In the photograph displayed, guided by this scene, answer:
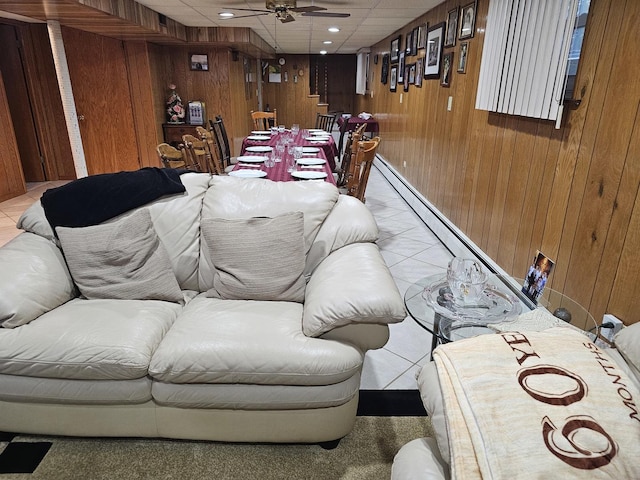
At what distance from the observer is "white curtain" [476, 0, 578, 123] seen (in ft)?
7.15

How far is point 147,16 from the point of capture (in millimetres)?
4641

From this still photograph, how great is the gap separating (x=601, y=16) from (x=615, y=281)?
1211mm

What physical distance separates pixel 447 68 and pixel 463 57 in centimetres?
41

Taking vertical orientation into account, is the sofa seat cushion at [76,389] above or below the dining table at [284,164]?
below

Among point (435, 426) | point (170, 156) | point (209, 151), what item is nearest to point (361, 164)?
point (209, 151)

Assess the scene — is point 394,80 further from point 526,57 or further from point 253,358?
point 253,358

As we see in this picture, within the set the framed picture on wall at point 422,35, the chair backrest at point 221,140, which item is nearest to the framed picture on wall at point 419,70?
the framed picture on wall at point 422,35

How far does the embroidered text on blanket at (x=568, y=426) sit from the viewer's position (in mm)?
864

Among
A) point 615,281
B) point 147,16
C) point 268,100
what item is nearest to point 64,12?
point 147,16

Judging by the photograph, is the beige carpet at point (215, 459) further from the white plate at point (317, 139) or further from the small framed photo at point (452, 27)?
the white plate at point (317, 139)

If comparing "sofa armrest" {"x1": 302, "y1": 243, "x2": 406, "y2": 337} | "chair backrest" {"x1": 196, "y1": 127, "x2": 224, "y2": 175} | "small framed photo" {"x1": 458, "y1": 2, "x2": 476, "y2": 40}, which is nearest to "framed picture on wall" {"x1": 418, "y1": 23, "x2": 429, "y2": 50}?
"small framed photo" {"x1": 458, "y1": 2, "x2": 476, "y2": 40}

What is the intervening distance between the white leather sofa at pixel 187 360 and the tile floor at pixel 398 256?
0.59 m

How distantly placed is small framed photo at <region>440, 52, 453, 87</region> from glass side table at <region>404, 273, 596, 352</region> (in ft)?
8.81

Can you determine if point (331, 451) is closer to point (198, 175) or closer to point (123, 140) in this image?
point (198, 175)
